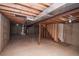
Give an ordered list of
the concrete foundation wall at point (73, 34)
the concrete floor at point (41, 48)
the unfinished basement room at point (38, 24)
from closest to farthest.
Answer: the unfinished basement room at point (38, 24)
the concrete foundation wall at point (73, 34)
the concrete floor at point (41, 48)

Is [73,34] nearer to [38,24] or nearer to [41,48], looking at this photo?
[38,24]

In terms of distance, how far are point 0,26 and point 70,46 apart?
1824 mm

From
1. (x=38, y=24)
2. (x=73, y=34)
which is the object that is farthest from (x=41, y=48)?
(x=73, y=34)

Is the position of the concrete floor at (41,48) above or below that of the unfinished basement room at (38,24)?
below

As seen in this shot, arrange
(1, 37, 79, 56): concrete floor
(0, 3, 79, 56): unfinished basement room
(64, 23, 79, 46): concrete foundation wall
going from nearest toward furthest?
(0, 3, 79, 56): unfinished basement room < (64, 23, 79, 46): concrete foundation wall < (1, 37, 79, 56): concrete floor

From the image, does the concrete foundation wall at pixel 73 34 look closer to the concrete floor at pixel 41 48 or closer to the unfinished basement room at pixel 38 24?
the unfinished basement room at pixel 38 24

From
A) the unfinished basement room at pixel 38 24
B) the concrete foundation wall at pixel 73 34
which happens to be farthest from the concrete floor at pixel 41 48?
the concrete foundation wall at pixel 73 34

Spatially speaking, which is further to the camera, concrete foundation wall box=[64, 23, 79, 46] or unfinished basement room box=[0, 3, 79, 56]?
concrete foundation wall box=[64, 23, 79, 46]

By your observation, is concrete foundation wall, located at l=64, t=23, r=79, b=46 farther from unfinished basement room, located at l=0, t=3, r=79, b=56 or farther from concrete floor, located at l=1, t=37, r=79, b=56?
concrete floor, located at l=1, t=37, r=79, b=56

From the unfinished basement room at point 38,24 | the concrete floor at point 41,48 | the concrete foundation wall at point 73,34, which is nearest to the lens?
the unfinished basement room at point 38,24

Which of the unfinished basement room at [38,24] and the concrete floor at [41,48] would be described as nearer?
the unfinished basement room at [38,24]

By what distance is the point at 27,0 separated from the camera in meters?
1.34

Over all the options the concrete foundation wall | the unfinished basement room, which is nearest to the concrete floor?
the unfinished basement room

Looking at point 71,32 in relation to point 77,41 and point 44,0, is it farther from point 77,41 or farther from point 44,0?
point 44,0
